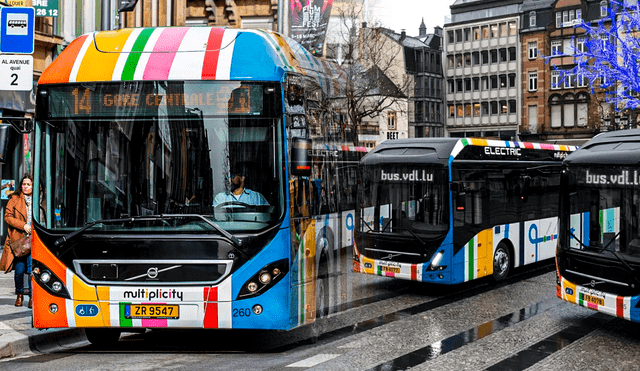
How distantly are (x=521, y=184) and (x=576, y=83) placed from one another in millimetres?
63701

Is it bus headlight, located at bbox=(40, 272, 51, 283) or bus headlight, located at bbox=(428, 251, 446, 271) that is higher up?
bus headlight, located at bbox=(40, 272, 51, 283)

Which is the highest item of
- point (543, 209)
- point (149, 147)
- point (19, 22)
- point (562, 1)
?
point (562, 1)

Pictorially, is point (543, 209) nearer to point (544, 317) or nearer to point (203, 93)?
point (544, 317)

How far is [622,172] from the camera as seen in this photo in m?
10.3

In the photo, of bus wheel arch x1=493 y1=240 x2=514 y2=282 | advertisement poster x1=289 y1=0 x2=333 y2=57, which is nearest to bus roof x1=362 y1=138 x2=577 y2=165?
bus wheel arch x1=493 y1=240 x2=514 y2=282

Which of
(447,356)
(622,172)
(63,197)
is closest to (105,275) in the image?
(63,197)

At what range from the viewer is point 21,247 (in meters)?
11.0

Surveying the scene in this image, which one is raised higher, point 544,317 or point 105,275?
point 105,275

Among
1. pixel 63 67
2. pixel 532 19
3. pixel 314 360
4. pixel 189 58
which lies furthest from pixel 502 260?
pixel 532 19

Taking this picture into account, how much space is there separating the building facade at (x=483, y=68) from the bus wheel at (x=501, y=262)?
220ft

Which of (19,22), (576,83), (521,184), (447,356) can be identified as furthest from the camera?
(576,83)

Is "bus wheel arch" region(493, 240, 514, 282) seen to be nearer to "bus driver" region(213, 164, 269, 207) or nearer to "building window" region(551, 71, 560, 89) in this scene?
"bus driver" region(213, 164, 269, 207)

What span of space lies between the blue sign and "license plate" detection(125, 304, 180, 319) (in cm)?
405

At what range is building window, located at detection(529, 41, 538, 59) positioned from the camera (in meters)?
80.7
